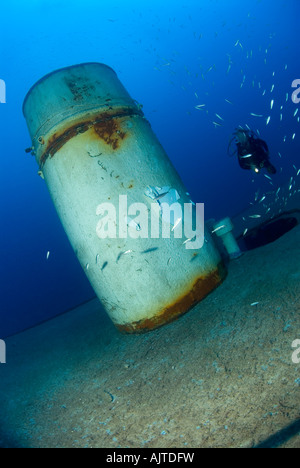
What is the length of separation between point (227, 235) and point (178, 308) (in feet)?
5.94

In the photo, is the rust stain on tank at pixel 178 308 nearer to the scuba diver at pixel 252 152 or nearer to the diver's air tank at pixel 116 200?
the diver's air tank at pixel 116 200

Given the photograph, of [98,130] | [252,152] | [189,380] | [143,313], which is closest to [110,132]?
[98,130]

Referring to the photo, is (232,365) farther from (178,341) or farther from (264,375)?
(178,341)

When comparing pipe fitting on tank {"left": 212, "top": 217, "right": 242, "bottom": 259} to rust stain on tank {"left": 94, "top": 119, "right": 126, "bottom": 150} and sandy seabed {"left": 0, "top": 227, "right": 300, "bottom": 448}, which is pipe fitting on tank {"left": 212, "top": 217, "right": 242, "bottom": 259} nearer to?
sandy seabed {"left": 0, "top": 227, "right": 300, "bottom": 448}

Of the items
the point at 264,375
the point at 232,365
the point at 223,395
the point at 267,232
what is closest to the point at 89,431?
the point at 223,395

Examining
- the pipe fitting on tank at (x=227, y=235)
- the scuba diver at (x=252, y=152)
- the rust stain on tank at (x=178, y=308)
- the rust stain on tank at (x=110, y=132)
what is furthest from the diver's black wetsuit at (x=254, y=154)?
the rust stain on tank at (x=110, y=132)

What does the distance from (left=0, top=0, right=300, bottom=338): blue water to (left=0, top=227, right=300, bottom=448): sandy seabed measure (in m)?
4.45

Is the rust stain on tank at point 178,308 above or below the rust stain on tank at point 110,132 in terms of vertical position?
below

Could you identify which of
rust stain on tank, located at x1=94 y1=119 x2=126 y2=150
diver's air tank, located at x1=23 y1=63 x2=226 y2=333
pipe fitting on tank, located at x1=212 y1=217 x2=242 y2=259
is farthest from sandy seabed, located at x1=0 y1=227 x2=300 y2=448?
rust stain on tank, located at x1=94 y1=119 x2=126 y2=150

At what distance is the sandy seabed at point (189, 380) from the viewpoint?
2189 millimetres

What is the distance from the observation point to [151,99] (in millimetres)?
91250

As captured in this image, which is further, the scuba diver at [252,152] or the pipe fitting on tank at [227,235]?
the scuba diver at [252,152]

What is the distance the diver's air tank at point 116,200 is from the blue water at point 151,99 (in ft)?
8.77

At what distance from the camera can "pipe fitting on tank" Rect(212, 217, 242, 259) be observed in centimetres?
477
